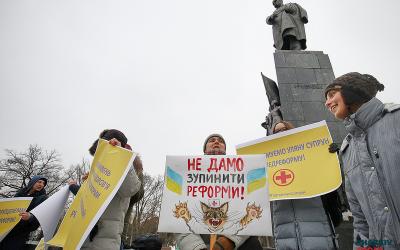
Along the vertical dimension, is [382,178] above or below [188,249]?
above

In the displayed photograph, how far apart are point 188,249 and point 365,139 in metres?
1.61

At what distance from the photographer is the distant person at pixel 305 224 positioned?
2.59 metres

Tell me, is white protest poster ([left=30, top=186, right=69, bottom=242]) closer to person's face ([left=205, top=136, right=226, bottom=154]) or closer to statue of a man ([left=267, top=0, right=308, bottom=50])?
person's face ([left=205, top=136, right=226, bottom=154])

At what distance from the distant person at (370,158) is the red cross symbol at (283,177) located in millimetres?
863

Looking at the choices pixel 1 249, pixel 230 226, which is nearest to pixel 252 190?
pixel 230 226

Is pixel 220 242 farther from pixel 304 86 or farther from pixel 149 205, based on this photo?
pixel 149 205

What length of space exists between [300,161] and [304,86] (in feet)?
11.7

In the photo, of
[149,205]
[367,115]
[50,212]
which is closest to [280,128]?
[367,115]

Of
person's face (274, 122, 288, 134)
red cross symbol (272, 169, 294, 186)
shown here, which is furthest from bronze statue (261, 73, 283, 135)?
red cross symbol (272, 169, 294, 186)

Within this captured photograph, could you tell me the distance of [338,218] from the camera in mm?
2701

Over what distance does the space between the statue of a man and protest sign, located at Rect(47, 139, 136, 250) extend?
6.24m

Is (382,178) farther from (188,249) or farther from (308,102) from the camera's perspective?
(308,102)

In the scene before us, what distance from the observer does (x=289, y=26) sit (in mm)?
7207

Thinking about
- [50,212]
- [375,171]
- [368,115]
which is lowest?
[50,212]
